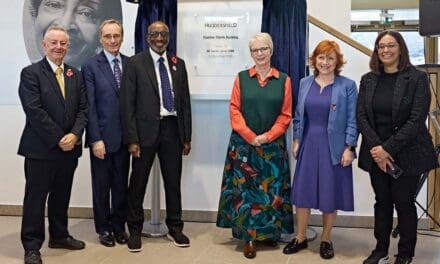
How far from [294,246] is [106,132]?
4.90ft

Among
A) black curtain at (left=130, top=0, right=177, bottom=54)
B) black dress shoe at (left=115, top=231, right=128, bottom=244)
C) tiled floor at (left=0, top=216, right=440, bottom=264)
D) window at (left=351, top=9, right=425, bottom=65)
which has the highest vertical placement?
window at (left=351, top=9, right=425, bottom=65)

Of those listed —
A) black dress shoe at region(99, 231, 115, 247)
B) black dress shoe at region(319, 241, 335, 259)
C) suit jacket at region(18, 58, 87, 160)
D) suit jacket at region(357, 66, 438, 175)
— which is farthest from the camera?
black dress shoe at region(99, 231, 115, 247)

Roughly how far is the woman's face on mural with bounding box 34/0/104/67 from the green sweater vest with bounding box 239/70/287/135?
64.1 inches

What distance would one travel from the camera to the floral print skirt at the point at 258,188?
3.73 metres

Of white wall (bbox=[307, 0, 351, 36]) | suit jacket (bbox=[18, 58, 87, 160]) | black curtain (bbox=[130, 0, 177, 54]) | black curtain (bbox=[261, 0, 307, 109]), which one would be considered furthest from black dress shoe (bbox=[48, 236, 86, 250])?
white wall (bbox=[307, 0, 351, 36])

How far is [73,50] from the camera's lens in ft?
15.3

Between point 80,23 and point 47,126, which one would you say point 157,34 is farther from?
point 80,23

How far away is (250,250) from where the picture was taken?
368 centimetres

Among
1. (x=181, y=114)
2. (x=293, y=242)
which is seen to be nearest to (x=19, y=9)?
(x=181, y=114)

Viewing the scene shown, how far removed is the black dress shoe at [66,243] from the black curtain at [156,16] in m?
1.52

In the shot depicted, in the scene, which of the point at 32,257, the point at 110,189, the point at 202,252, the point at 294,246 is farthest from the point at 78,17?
the point at 294,246

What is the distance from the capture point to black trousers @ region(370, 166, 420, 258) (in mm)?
3238

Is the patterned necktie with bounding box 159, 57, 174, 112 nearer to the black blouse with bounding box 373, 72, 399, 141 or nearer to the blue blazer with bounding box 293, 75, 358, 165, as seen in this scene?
the blue blazer with bounding box 293, 75, 358, 165

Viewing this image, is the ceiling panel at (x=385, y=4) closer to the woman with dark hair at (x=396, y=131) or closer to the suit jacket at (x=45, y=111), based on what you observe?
the woman with dark hair at (x=396, y=131)
